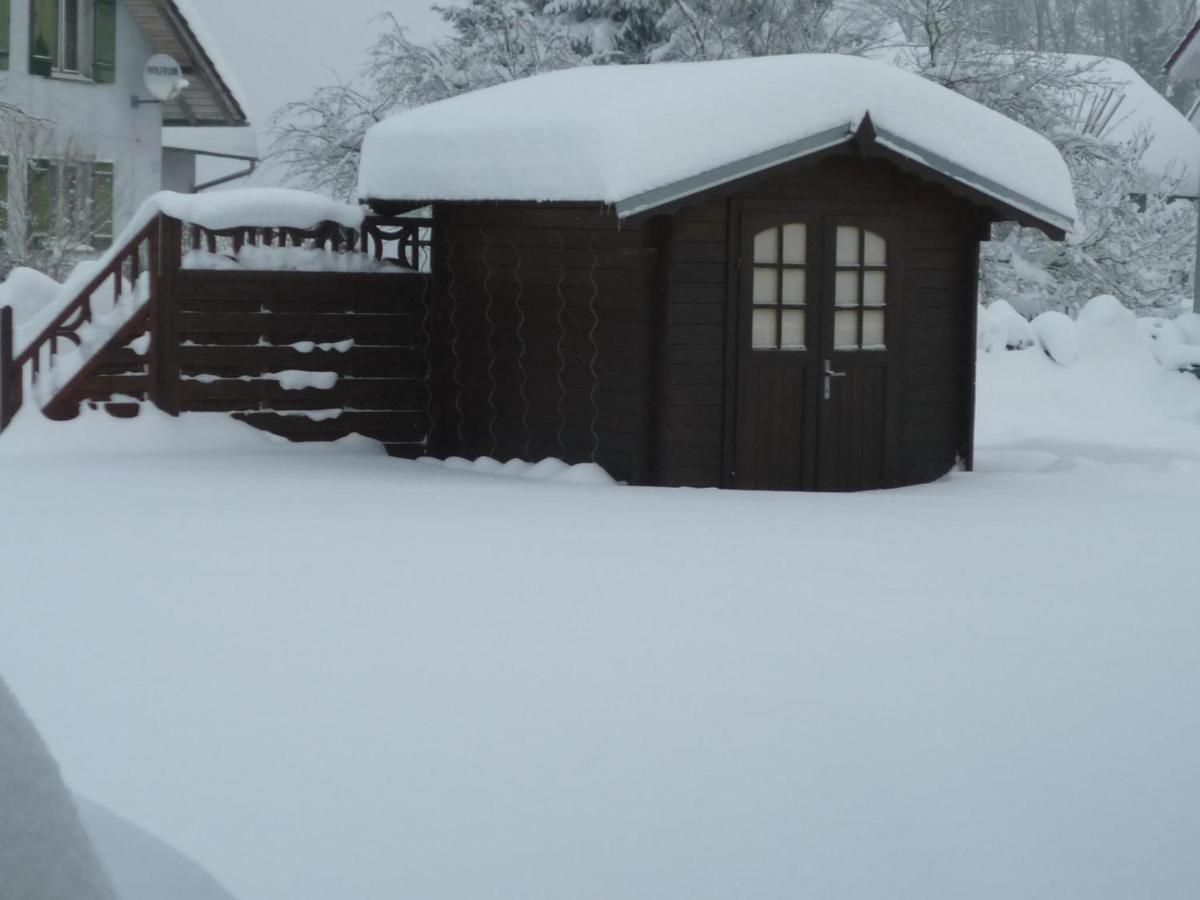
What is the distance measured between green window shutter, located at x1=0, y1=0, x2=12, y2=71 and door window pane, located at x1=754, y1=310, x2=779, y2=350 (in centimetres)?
1541

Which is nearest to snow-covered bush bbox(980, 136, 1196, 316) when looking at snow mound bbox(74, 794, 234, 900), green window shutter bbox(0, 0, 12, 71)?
green window shutter bbox(0, 0, 12, 71)

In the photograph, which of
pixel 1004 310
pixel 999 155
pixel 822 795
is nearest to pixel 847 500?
pixel 999 155

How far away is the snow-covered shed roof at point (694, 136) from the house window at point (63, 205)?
27.8 ft

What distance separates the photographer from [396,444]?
1499cm

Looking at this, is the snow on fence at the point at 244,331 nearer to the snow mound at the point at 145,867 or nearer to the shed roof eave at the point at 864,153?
the shed roof eave at the point at 864,153

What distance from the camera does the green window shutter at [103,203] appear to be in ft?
81.3

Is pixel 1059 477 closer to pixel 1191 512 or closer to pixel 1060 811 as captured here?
pixel 1191 512

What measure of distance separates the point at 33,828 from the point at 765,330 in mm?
11346

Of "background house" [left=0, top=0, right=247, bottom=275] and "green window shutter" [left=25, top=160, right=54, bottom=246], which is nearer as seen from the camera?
"green window shutter" [left=25, top=160, right=54, bottom=246]

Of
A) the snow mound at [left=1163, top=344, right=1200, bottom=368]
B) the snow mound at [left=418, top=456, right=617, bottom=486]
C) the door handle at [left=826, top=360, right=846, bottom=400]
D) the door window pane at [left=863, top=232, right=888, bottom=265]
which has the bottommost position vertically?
the snow mound at [left=418, top=456, right=617, bottom=486]

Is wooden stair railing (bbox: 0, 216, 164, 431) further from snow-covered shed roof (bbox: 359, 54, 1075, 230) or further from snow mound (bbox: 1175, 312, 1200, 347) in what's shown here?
snow mound (bbox: 1175, 312, 1200, 347)

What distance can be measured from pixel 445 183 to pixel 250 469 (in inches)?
97.7

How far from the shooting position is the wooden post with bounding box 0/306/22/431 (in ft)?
46.1

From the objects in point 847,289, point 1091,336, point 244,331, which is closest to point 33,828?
point 847,289
